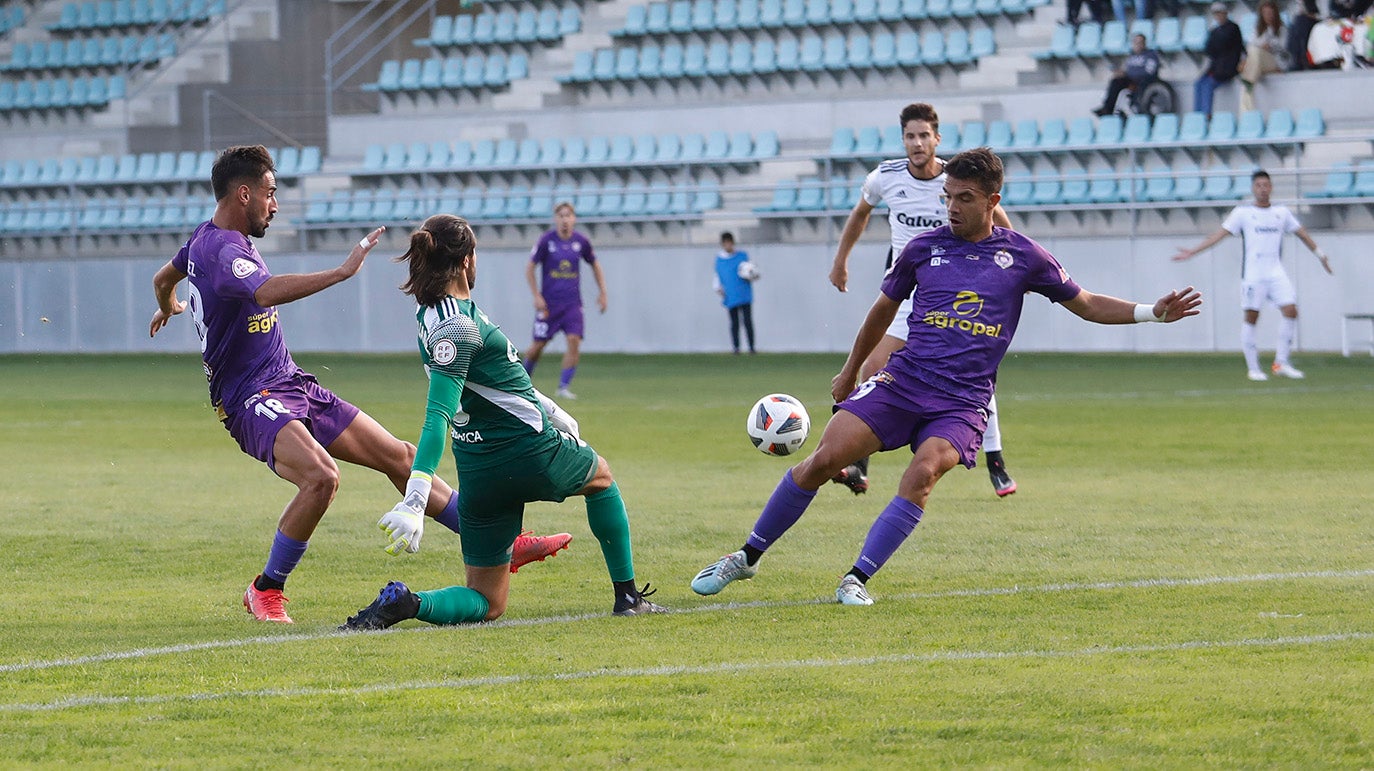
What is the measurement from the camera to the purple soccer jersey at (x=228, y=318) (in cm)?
700

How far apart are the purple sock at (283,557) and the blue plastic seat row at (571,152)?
22742mm

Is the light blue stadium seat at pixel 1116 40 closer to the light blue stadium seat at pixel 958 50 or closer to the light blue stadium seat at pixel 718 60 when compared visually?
the light blue stadium seat at pixel 958 50

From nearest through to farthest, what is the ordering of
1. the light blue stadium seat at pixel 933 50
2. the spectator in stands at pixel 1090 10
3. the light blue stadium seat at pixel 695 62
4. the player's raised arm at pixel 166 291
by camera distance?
1. the player's raised arm at pixel 166 291
2. the spectator in stands at pixel 1090 10
3. the light blue stadium seat at pixel 933 50
4. the light blue stadium seat at pixel 695 62

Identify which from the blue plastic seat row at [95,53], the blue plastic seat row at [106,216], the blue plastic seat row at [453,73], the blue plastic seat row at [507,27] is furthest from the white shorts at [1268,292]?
the blue plastic seat row at [95,53]

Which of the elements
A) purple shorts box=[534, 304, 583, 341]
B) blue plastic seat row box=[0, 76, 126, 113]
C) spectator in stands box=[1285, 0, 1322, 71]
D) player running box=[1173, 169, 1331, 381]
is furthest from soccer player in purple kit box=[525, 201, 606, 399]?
blue plastic seat row box=[0, 76, 126, 113]

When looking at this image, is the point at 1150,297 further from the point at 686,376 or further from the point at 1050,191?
the point at 686,376

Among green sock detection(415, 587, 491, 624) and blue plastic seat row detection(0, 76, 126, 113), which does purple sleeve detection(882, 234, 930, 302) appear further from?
blue plastic seat row detection(0, 76, 126, 113)

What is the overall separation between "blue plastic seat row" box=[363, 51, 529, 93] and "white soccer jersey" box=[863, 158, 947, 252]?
24360 mm

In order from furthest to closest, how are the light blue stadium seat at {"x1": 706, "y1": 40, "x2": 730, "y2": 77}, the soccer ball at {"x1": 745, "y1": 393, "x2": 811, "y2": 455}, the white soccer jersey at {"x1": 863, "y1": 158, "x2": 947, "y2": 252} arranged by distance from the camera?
the light blue stadium seat at {"x1": 706, "y1": 40, "x2": 730, "y2": 77}, the white soccer jersey at {"x1": 863, "y1": 158, "x2": 947, "y2": 252}, the soccer ball at {"x1": 745, "y1": 393, "x2": 811, "y2": 455}

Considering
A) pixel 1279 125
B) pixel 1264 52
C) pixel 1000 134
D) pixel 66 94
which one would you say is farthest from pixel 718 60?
pixel 66 94

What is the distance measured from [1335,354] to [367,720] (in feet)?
71.9

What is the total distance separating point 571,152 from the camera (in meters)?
32.0

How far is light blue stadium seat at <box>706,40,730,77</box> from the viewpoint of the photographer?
31.5 m

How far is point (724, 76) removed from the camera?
31.9 metres
